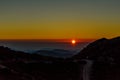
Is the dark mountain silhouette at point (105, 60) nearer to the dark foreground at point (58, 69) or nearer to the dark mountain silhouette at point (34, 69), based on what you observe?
the dark foreground at point (58, 69)

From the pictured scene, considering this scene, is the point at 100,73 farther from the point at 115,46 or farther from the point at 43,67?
the point at 115,46

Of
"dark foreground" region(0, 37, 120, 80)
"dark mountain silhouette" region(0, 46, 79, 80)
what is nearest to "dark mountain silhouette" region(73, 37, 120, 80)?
"dark foreground" region(0, 37, 120, 80)

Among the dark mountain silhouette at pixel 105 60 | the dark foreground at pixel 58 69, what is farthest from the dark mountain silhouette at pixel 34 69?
the dark mountain silhouette at pixel 105 60

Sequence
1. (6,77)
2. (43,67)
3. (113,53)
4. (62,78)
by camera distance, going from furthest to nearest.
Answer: (113,53), (43,67), (62,78), (6,77)

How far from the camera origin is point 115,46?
121 metres

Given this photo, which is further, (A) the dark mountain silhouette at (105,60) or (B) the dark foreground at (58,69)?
(A) the dark mountain silhouette at (105,60)

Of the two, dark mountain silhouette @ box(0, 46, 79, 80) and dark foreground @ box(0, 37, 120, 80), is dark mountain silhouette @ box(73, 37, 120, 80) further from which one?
dark mountain silhouette @ box(0, 46, 79, 80)

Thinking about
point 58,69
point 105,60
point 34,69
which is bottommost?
point 58,69

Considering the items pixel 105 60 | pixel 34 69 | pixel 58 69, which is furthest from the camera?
pixel 105 60

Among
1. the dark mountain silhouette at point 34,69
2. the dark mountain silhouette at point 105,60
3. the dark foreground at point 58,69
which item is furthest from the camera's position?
the dark mountain silhouette at point 105,60

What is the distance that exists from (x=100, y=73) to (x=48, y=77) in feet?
41.4

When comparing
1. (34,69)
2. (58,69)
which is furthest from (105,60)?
(34,69)

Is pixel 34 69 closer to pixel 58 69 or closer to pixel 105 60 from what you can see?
pixel 58 69

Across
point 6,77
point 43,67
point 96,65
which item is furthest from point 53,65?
point 6,77
